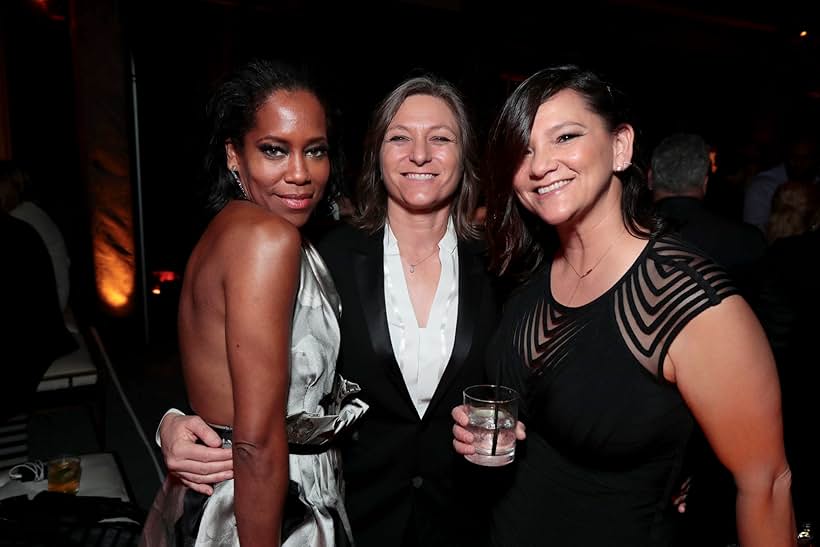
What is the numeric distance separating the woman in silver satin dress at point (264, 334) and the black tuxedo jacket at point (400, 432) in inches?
6.2

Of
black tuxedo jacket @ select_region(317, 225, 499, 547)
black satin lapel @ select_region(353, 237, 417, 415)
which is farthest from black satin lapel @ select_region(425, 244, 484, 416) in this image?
black satin lapel @ select_region(353, 237, 417, 415)

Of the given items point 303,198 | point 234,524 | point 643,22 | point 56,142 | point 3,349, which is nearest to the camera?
point 234,524

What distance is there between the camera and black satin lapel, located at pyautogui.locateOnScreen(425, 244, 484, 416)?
1.95 metres

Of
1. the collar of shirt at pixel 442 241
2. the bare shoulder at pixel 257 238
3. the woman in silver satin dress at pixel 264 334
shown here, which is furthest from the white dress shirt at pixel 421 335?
the bare shoulder at pixel 257 238

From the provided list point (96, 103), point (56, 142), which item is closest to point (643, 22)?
point (96, 103)

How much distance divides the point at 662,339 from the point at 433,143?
1.16 m

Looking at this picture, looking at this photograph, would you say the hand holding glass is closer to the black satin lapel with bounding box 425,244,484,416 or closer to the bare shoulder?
the black satin lapel with bounding box 425,244,484,416

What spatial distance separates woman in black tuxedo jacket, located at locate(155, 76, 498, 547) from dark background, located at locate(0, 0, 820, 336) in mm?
3495

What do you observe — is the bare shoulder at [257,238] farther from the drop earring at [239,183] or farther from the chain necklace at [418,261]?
the chain necklace at [418,261]

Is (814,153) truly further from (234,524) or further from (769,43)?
(234,524)

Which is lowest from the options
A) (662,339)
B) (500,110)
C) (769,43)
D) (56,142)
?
(56,142)

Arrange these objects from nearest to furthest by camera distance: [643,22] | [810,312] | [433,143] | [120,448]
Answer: [433,143], [810,312], [120,448], [643,22]

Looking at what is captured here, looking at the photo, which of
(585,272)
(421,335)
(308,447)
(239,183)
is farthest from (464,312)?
(239,183)

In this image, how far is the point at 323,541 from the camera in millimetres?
1592
